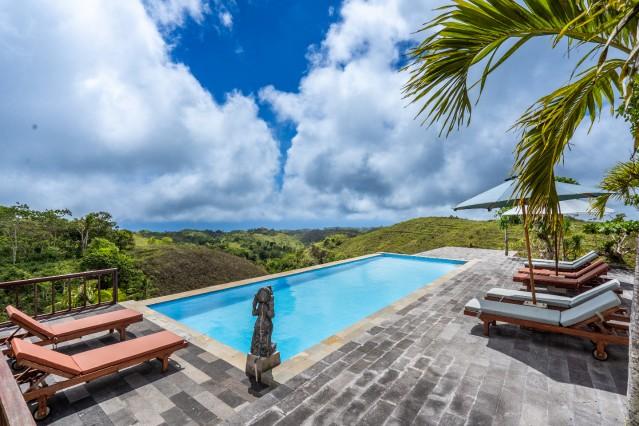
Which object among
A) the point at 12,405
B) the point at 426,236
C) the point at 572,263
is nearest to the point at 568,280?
the point at 572,263

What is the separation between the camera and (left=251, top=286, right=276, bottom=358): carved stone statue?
3.34 metres

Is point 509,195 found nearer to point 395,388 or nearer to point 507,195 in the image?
point 507,195

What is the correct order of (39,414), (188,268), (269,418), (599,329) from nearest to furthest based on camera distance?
(269,418)
(39,414)
(599,329)
(188,268)

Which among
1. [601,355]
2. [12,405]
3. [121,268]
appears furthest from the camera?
[121,268]

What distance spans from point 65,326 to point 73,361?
1.55 meters

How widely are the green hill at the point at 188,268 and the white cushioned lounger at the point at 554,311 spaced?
25.5 m

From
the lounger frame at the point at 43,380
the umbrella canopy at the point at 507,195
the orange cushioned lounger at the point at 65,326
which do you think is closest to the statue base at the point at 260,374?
the lounger frame at the point at 43,380

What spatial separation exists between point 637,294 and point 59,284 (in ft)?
94.5

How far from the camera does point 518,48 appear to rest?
2.27m

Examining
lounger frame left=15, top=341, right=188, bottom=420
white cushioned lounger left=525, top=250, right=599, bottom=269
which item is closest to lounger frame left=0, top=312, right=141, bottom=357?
lounger frame left=15, top=341, right=188, bottom=420

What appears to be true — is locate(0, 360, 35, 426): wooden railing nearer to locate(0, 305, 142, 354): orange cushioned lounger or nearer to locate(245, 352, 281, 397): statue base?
locate(245, 352, 281, 397): statue base

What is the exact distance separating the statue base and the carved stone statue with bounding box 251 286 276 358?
0.07 m

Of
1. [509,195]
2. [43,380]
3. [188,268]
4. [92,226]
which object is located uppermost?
[92,226]

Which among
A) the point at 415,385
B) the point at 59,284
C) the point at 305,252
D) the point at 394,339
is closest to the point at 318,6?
the point at 394,339
